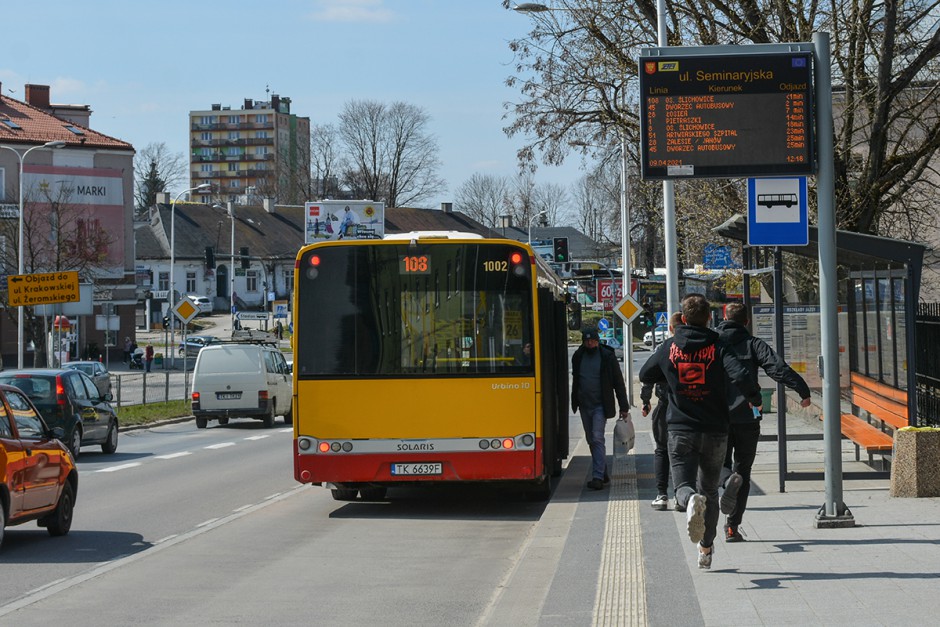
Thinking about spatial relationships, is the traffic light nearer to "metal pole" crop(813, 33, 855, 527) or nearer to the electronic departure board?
the electronic departure board

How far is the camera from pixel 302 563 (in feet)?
35.8

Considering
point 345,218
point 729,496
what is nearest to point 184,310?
point 345,218

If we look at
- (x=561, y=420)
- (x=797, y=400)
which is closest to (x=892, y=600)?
(x=561, y=420)

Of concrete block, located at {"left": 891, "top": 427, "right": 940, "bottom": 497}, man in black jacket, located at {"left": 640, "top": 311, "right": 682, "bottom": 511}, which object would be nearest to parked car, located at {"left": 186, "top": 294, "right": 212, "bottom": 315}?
man in black jacket, located at {"left": 640, "top": 311, "right": 682, "bottom": 511}

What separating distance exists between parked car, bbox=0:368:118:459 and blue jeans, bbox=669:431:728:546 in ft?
48.6

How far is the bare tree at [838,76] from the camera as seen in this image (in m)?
22.2

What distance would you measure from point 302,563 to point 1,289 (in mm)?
51075

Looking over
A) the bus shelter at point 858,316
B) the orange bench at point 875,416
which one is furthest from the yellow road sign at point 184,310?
the orange bench at point 875,416

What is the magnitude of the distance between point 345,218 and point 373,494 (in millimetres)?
52688

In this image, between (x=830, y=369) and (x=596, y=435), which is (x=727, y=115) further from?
(x=596, y=435)

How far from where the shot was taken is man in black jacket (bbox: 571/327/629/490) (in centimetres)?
1529

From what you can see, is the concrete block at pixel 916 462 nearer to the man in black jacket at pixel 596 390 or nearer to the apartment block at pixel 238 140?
the man in black jacket at pixel 596 390

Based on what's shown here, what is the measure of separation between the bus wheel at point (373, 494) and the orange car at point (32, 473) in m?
3.89

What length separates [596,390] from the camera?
50.3ft
